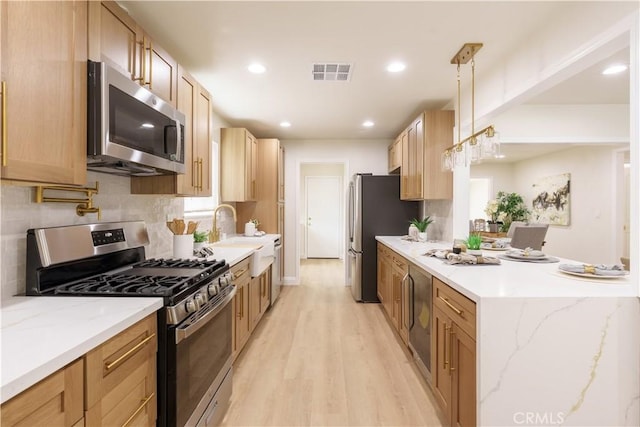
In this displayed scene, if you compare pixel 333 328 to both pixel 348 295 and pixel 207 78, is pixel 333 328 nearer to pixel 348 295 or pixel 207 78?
pixel 348 295

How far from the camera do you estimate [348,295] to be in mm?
4793

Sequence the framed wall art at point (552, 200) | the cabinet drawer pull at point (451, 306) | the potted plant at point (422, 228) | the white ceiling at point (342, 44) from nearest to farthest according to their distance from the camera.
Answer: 1. the cabinet drawer pull at point (451, 306)
2. the white ceiling at point (342, 44)
3. the potted plant at point (422, 228)
4. the framed wall art at point (552, 200)

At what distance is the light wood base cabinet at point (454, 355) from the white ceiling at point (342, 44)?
1.65m

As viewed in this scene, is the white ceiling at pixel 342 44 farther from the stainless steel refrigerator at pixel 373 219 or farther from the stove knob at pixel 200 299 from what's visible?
the stove knob at pixel 200 299

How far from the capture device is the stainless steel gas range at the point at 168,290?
1350 mm

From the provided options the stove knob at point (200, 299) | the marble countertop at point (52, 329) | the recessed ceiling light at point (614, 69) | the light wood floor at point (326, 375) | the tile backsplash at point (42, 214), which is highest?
the recessed ceiling light at point (614, 69)

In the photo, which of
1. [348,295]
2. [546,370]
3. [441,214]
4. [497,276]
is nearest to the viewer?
[546,370]

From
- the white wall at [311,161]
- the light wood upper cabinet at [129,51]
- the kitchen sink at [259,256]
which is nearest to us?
the light wood upper cabinet at [129,51]

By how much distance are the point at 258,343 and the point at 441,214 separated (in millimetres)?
2524

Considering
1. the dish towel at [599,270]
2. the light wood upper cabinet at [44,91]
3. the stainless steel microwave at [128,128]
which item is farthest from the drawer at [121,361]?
the dish towel at [599,270]

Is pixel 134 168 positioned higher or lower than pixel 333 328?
higher

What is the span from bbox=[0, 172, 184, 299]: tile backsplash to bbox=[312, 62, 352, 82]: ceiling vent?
1.70 meters

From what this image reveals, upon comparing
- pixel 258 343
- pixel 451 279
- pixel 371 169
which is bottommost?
pixel 258 343

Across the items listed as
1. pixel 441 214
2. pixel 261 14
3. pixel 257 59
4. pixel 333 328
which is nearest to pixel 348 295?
pixel 333 328
